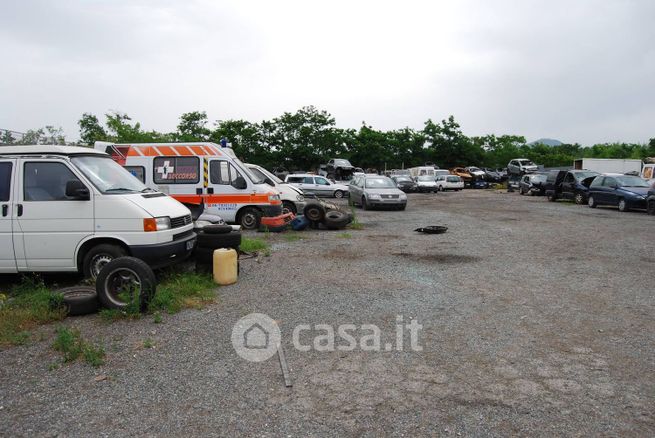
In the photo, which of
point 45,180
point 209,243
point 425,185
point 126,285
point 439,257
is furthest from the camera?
point 425,185

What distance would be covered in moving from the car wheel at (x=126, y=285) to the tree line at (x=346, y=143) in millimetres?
38244

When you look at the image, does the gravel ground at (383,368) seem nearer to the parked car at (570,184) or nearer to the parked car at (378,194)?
the parked car at (378,194)

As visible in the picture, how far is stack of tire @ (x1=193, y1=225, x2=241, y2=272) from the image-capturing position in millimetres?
7168

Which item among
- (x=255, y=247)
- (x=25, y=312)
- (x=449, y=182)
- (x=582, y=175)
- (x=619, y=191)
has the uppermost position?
(x=582, y=175)

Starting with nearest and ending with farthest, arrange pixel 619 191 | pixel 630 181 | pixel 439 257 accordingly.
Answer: pixel 439 257, pixel 619 191, pixel 630 181

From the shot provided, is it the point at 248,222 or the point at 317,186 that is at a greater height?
the point at 317,186

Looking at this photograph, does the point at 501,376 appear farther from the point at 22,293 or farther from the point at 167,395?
the point at 22,293

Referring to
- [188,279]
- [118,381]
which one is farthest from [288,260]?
[118,381]

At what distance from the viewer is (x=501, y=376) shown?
391cm

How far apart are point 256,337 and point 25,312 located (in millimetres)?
2845

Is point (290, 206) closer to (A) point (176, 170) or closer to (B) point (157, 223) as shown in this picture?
(A) point (176, 170)

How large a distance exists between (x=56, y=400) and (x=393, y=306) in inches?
145

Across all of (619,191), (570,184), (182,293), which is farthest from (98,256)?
(570,184)

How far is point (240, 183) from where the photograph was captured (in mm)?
12367
